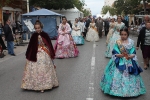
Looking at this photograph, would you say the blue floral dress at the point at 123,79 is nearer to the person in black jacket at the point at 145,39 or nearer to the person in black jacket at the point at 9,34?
the person in black jacket at the point at 145,39

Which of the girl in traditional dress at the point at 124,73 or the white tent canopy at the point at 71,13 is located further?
the white tent canopy at the point at 71,13

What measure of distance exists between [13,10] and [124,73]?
25434mm

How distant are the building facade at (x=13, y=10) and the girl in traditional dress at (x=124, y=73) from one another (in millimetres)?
21582

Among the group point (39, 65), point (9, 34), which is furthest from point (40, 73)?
point (9, 34)

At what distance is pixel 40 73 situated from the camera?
20.8ft

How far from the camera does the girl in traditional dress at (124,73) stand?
577 centimetres

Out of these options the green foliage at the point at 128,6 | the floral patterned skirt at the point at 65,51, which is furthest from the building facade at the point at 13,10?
the floral patterned skirt at the point at 65,51

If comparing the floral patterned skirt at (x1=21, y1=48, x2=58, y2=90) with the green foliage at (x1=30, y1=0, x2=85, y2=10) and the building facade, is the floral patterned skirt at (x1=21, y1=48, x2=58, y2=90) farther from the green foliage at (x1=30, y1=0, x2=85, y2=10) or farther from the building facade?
the green foliage at (x1=30, y1=0, x2=85, y2=10)

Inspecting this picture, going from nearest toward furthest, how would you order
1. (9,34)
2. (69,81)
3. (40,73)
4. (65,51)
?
(40,73)
(69,81)
(65,51)
(9,34)

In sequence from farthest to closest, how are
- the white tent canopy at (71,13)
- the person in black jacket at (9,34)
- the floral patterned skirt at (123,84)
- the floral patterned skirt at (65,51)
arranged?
1. the white tent canopy at (71,13)
2. the person in black jacket at (9,34)
3. the floral patterned skirt at (65,51)
4. the floral patterned skirt at (123,84)

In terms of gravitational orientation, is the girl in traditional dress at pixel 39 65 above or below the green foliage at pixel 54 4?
below

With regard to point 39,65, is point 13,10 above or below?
above

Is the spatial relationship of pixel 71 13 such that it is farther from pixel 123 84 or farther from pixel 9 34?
pixel 123 84

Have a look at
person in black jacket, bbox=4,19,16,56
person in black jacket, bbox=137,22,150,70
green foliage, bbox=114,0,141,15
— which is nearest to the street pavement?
person in black jacket, bbox=137,22,150,70
